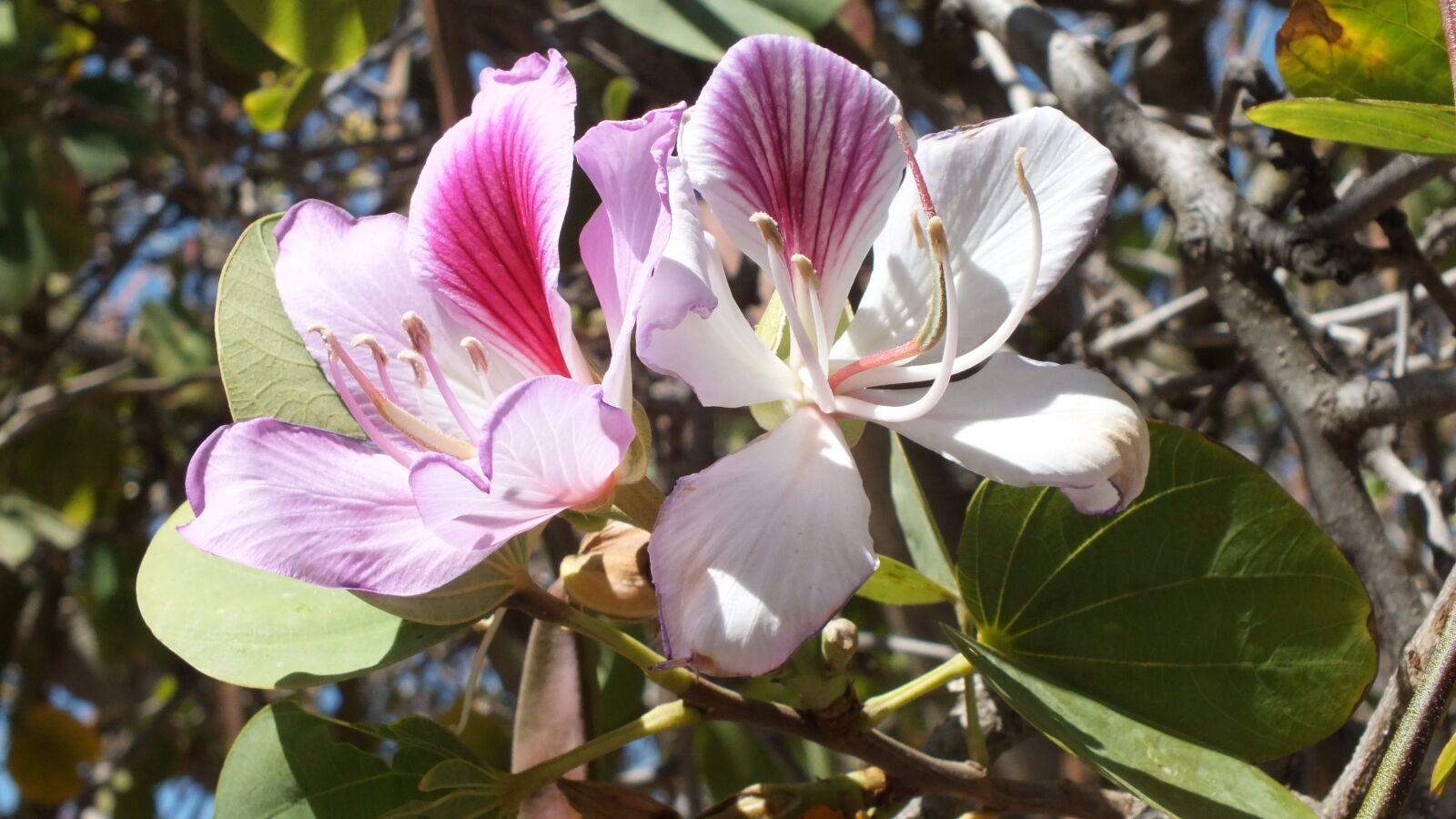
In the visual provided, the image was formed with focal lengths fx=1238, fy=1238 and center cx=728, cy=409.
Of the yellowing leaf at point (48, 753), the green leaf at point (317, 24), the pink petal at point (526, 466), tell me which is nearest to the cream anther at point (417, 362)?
the pink petal at point (526, 466)

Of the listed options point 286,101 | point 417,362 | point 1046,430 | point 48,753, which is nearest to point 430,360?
point 417,362

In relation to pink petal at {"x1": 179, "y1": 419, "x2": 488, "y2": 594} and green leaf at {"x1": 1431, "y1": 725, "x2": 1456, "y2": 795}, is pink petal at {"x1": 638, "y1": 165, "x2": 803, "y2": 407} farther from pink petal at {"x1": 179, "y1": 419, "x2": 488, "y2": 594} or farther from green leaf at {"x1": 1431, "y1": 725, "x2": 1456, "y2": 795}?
green leaf at {"x1": 1431, "y1": 725, "x2": 1456, "y2": 795}

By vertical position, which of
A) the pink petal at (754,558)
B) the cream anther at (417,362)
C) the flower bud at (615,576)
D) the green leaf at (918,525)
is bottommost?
the green leaf at (918,525)

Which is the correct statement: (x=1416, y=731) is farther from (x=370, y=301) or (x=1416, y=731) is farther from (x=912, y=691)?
(x=370, y=301)

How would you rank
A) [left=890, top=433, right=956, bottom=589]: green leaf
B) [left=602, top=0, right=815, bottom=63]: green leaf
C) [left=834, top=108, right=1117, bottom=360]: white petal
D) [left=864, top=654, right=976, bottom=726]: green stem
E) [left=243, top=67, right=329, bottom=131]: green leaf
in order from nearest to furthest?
[left=834, top=108, right=1117, bottom=360]: white petal, [left=864, top=654, right=976, bottom=726]: green stem, [left=890, top=433, right=956, bottom=589]: green leaf, [left=602, top=0, right=815, bottom=63]: green leaf, [left=243, top=67, right=329, bottom=131]: green leaf

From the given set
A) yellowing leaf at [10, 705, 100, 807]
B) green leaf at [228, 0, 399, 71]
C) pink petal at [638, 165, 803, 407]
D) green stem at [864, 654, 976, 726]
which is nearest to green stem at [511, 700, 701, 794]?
green stem at [864, 654, 976, 726]

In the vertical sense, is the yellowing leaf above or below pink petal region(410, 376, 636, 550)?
below

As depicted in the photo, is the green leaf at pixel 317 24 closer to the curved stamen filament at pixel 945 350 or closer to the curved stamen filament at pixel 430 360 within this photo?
the curved stamen filament at pixel 430 360
